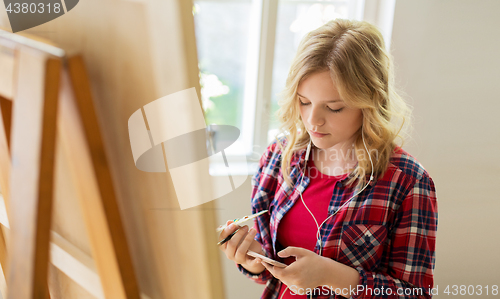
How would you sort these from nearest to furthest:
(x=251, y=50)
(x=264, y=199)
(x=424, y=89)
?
(x=264, y=199)
(x=424, y=89)
(x=251, y=50)

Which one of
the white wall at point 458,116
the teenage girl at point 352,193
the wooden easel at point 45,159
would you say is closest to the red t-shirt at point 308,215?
the teenage girl at point 352,193

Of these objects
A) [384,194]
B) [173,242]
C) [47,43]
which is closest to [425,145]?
[384,194]

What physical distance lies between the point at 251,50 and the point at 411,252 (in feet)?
4.38

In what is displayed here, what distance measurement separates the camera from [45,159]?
0.48 meters

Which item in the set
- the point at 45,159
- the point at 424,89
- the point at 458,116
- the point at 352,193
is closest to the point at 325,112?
the point at 352,193

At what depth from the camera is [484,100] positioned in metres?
1.83

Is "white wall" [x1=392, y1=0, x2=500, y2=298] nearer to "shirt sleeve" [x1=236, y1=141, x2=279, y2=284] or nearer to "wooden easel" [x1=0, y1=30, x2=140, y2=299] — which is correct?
"shirt sleeve" [x1=236, y1=141, x2=279, y2=284]

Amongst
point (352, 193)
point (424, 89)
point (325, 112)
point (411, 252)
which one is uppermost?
point (325, 112)

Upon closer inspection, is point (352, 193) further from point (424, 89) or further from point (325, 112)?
point (424, 89)

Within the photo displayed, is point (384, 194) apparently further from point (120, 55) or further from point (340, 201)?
point (120, 55)

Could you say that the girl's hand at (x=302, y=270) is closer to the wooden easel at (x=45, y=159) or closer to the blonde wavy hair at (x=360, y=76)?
the blonde wavy hair at (x=360, y=76)

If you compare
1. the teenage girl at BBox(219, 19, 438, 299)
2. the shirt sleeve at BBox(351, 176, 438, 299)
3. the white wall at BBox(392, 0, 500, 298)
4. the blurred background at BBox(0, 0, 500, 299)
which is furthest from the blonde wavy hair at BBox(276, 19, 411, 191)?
the white wall at BBox(392, 0, 500, 298)

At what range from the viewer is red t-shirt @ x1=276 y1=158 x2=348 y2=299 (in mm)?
1023

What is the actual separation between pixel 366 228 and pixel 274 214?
0.28 m
